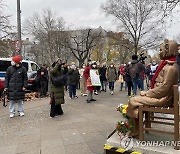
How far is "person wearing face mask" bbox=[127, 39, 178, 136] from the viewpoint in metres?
4.00

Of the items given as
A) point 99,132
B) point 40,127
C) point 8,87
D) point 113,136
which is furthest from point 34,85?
point 113,136

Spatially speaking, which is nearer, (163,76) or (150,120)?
(163,76)

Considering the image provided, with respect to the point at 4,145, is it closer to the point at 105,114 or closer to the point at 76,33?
the point at 105,114

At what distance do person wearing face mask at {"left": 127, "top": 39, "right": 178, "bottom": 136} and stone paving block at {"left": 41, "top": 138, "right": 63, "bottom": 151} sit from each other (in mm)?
1752

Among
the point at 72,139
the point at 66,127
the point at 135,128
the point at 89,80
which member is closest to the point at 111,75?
the point at 89,80

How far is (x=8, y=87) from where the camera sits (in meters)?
7.79

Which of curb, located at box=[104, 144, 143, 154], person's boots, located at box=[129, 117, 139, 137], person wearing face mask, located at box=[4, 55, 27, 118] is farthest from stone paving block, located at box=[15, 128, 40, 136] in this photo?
person's boots, located at box=[129, 117, 139, 137]

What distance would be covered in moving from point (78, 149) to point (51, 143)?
71 cm

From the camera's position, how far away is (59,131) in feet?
20.0

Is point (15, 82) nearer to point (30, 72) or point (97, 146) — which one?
point (97, 146)

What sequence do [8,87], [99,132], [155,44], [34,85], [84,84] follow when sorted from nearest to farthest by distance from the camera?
[99,132], [8,87], [84,84], [34,85], [155,44]

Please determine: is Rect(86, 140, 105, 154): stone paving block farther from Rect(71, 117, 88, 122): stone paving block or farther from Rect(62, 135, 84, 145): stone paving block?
Rect(71, 117, 88, 122): stone paving block

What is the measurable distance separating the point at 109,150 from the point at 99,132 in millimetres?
1712

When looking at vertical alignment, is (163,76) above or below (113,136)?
above
